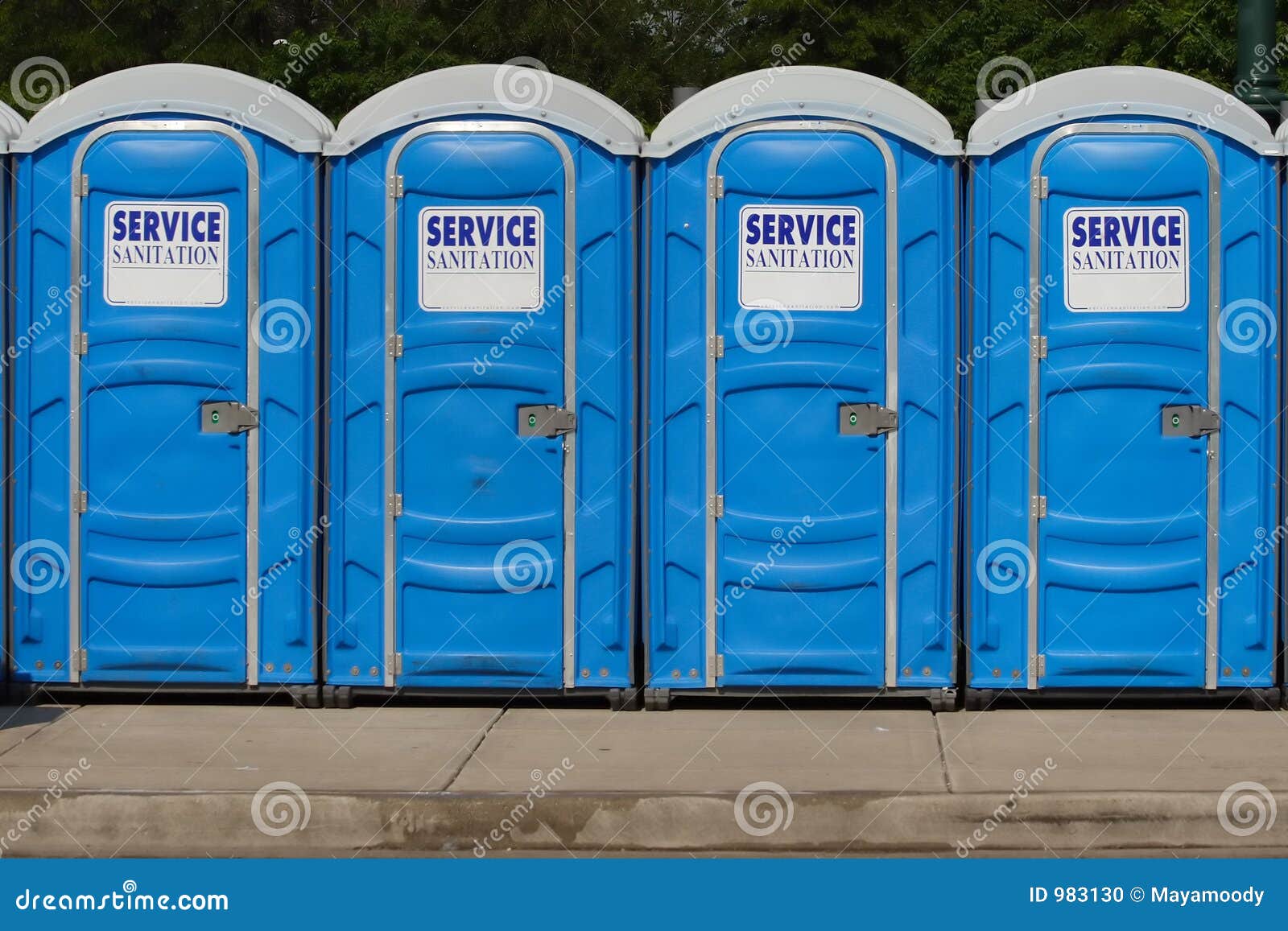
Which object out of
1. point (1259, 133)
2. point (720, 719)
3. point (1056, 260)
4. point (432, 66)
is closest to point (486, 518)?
point (720, 719)

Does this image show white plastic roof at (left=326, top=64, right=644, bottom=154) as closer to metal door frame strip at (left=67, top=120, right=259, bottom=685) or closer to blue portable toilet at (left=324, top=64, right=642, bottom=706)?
blue portable toilet at (left=324, top=64, right=642, bottom=706)

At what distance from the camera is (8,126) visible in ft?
22.3

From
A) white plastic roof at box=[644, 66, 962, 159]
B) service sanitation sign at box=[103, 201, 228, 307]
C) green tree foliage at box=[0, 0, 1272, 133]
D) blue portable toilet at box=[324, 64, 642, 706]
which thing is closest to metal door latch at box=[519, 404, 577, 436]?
blue portable toilet at box=[324, 64, 642, 706]

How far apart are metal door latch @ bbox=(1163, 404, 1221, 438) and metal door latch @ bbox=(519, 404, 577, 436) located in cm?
237

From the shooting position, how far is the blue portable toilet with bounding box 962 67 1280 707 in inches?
259

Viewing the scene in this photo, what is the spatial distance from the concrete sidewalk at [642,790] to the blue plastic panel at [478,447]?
17.7 inches

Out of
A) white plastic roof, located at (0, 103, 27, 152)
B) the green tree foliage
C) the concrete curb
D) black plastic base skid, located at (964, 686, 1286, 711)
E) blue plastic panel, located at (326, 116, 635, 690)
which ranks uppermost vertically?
the green tree foliage

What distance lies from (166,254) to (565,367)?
5.49 feet

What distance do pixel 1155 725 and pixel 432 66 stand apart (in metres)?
11.4

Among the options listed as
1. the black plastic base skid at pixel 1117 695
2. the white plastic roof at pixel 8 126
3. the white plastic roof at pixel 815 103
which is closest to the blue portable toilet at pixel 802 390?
the white plastic roof at pixel 815 103

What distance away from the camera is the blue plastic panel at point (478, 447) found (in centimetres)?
666

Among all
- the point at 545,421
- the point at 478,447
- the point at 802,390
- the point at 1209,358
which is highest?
the point at 1209,358

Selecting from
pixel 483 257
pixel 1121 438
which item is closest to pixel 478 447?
pixel 483 257

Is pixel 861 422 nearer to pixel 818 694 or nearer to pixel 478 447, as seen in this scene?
pixel 818 694
